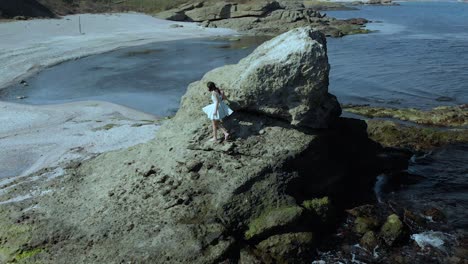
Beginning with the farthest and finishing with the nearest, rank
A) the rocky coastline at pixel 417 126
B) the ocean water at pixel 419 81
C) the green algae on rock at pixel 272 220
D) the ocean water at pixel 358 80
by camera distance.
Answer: the rocky coastline at pixel 417 126
the ocean water at pixel 358 80
the ocean water at pixel 419 81
the green algae on rock at pixel 272 220

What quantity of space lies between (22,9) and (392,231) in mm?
58699

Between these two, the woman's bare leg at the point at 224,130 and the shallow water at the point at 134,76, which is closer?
the woman's bare leg at the point at 224,130

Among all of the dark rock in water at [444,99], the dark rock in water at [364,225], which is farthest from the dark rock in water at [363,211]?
the dark rock in water at [444,99]

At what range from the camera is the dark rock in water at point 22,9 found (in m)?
55.5

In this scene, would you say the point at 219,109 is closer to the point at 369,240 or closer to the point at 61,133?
the point at 369,240

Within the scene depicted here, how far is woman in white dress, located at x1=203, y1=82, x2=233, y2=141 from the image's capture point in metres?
12.5

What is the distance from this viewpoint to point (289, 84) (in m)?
12.7

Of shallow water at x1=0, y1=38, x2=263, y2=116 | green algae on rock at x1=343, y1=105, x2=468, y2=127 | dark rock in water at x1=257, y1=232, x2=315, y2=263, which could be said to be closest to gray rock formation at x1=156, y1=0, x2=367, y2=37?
shallow water at x1=0, y1=38, x2=263, y2=116

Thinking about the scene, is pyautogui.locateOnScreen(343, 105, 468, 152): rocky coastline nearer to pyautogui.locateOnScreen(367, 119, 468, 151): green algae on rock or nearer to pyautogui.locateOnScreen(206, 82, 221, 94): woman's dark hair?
pyautogui.locateOnScreen(367, 119, 468, 151): green algae on rock

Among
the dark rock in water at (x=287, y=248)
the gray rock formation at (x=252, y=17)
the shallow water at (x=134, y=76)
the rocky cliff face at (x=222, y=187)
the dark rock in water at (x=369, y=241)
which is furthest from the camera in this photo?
the gray rock formation at (x=252, y=17)

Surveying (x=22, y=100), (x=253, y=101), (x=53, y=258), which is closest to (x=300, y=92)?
(x=253, y=101)

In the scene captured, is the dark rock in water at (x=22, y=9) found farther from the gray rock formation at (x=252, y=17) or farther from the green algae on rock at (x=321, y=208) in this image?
the green algae on rock at (x=321, y=208)

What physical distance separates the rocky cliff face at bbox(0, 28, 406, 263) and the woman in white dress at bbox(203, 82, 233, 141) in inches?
13.8

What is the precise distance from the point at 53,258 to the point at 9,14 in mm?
53854
